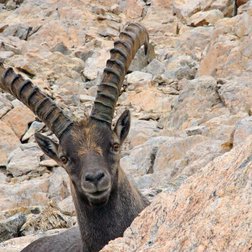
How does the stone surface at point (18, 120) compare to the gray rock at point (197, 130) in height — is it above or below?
above

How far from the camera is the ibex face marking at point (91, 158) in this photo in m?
10.3

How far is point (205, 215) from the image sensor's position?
595 cm

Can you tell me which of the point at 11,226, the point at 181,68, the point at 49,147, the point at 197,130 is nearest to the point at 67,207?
the point at 11,226

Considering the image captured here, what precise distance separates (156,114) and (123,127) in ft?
69.9

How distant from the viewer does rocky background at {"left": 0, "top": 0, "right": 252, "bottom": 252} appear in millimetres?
6297

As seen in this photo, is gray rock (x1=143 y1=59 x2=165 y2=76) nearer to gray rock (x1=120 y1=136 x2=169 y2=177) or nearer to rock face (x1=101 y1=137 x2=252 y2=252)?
gray rock (x1=120 y1=136 x2=169 y2=177)

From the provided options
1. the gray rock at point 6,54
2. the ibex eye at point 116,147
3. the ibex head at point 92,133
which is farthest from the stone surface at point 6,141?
the ibex eye at point 116,147

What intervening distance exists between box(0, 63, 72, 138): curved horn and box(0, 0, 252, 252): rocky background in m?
3.28

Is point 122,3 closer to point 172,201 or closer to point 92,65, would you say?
point 92,65

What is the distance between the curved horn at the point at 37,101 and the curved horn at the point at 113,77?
20.5 inches

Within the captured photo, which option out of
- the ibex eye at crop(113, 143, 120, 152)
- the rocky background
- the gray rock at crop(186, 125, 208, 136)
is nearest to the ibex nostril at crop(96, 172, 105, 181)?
the ibex eye at crop(113, 143, 120, 152)

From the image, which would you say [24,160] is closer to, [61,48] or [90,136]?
[61,48]

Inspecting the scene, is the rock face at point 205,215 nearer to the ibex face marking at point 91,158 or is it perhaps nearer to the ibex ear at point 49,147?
the ibex face marking at point 91,158

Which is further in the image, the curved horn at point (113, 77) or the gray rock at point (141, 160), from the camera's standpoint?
the gray rock at point (141, 160)
